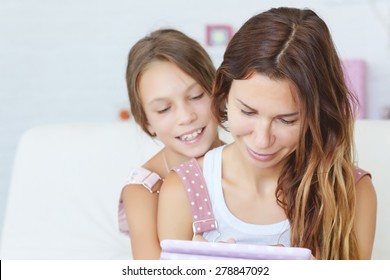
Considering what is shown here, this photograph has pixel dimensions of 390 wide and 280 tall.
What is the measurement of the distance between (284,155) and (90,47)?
1.90 m

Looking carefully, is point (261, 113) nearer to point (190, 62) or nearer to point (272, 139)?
point (272, 139)

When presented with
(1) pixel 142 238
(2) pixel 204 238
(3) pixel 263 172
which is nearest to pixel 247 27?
(3) pixel 263 172

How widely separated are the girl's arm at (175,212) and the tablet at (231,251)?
333mm

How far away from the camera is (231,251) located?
4.04 ft

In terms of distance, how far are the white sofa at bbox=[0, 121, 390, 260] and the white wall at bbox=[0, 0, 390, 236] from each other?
38.3 inches

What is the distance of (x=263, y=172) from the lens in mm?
A: 1577

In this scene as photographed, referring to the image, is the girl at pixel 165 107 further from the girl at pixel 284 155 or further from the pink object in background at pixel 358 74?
the pink object in background at pixel 358 74

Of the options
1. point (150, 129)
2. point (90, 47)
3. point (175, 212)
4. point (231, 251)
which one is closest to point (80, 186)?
point (150, 129)

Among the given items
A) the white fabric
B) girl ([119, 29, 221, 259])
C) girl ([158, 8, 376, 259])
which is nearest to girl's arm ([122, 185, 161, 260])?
girl ([119, 29, 221, 259])

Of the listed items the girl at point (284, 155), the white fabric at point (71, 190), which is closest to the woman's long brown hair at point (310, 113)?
the girl at point (284, 155)

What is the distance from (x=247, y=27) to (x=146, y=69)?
39 cm

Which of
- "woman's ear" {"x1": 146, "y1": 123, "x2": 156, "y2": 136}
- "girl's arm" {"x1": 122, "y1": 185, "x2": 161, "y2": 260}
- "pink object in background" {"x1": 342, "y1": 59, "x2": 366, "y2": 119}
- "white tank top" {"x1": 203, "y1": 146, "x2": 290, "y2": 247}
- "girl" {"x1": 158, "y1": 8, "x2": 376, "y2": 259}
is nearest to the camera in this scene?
"girl" {"x1": 158, "y1": 8, "x2": 376, "y2": 259}

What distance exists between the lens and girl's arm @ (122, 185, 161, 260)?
1728 mm

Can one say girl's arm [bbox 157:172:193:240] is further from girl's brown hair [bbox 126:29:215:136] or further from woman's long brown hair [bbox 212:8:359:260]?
girl's brown hair [bbox 126:29:215:136]
